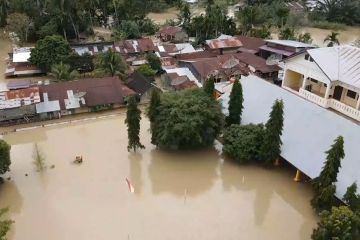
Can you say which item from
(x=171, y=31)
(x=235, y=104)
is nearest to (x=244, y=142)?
(x=235, y=104)

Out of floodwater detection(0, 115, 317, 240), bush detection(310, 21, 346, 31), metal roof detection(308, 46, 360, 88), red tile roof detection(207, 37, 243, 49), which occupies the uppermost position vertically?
metal roof detection(308, 46, 360, 88)

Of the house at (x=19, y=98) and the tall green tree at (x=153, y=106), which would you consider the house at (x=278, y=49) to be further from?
the house at (x=19, y=98)

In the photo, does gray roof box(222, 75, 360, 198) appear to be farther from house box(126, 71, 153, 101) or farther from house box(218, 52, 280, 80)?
house box(218, 52, 280, 80)

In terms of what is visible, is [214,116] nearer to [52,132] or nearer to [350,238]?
[350,238]

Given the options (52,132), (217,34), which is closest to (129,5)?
(217,34)

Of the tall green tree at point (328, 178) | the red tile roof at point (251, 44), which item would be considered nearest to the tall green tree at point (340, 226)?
the tall green tree at point (328, 178)

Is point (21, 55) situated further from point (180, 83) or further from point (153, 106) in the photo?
point (153, 106)

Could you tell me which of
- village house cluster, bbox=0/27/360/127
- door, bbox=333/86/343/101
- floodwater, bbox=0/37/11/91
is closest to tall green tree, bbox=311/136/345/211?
village house cluster, bbox=0/27/360/127
